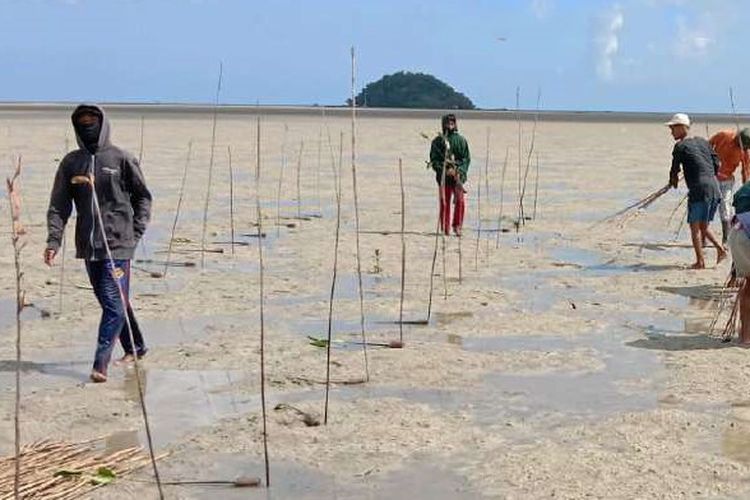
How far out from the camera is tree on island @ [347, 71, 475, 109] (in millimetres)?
121750

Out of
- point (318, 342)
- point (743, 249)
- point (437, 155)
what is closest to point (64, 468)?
point (318, 342)

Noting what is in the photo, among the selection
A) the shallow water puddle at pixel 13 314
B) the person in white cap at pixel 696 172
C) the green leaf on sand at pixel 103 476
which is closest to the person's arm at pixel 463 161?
the person in white cap at pixel 696 172

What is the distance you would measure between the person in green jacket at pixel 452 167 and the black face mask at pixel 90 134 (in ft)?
22.2

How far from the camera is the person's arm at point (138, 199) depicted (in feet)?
21.6

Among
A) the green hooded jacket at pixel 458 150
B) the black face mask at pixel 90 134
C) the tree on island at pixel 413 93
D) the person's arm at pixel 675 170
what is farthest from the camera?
the tree on island at pixel 413 93

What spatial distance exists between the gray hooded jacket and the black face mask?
0.06 feet

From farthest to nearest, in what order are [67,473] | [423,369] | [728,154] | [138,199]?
1. [728,154]
2. [423,369]
3. [138,199]
4. [67,473]

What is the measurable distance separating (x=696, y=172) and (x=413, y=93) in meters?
113

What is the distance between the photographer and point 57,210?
6.61 m

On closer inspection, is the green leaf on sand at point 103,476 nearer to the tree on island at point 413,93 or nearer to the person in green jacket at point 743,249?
the person in green jacket at point 743,249

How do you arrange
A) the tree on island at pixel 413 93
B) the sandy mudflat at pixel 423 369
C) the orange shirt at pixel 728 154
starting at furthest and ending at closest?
the tree on island at pixel 413 93 < the orange shirt at pixel 728 154 < the sandy mudflat at pixel 423 369

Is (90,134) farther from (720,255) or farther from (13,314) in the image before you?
(720,255)

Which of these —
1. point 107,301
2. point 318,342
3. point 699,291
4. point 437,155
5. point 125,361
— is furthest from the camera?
point 437,155

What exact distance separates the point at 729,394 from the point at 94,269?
3889mm
